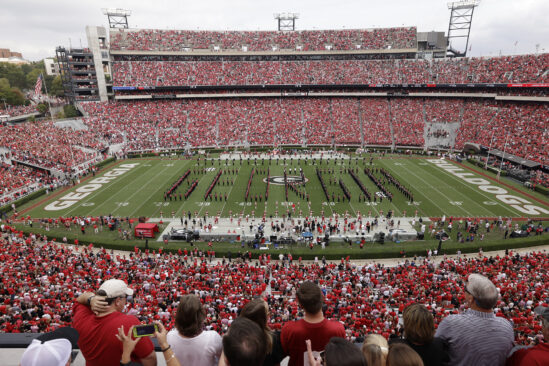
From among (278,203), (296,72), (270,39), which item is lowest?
(278,203)

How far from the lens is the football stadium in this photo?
307 centimetres

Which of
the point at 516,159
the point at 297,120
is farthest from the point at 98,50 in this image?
the point at 516,159

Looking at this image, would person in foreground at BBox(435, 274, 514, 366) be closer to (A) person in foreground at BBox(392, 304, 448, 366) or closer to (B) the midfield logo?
(A) person in foreground at BBox(392, 304, 448, 366)

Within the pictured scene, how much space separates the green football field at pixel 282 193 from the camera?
2777cm

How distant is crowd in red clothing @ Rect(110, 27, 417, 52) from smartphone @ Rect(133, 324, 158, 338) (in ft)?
226

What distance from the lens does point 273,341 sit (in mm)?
3088

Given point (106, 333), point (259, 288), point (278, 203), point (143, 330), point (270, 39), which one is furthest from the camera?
point (270, 39)

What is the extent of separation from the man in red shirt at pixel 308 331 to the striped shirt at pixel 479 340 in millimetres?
1091

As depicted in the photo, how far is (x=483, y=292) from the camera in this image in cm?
312

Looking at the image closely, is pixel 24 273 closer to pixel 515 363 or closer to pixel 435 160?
pixel 515 363

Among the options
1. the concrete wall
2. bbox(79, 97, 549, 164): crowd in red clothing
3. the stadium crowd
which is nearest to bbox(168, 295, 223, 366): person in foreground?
the stadium crowd

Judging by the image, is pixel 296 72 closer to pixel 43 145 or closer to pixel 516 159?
pixel 516 159

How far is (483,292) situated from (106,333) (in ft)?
11.4

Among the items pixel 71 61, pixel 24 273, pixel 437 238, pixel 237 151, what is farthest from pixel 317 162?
pixel 71 61
